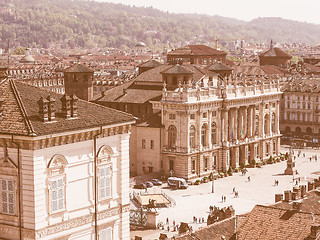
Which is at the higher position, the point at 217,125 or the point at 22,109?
the point at 22,109

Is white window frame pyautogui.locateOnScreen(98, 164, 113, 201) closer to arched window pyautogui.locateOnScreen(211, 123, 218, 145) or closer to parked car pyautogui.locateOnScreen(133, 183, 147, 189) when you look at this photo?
parked car pyautogui.locateOnScreen(133, 183, 147, 189)

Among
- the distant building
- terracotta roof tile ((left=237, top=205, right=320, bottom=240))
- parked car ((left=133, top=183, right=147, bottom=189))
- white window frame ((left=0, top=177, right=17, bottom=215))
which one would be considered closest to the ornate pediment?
white window frame ((left=0, top=177, right=17, bottom=215))

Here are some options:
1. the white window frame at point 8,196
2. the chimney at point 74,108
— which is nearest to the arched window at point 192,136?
the chimney at point 74,108

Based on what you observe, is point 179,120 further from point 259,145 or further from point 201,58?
point 201,58

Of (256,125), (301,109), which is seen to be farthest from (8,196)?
(301,109)

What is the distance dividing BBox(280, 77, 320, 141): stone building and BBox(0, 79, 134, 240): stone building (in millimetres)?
133310

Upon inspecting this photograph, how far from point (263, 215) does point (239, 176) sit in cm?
7175

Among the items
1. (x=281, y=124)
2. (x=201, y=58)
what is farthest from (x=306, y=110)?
(x=201, y=58)

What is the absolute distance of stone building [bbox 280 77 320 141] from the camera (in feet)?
568

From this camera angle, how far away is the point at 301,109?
175m

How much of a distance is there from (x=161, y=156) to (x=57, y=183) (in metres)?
73.9

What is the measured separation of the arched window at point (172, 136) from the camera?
368ft

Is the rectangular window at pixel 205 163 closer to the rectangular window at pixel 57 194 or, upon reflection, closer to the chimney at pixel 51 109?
the rectangular window at pixel 57 194

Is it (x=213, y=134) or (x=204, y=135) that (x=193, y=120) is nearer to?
(x=204, y=135)
